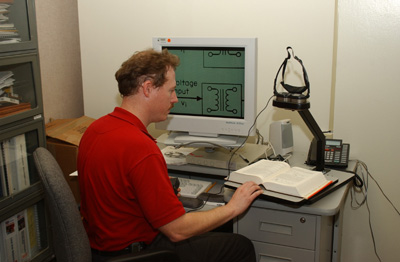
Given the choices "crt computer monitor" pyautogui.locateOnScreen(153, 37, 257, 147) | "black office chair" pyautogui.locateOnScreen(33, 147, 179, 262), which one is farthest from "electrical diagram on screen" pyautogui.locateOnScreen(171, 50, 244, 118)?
"black office chair" pyautogui.locateOnScreen(33, 147, 179, 262)

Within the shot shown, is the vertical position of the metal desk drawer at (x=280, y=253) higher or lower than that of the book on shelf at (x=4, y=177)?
lower

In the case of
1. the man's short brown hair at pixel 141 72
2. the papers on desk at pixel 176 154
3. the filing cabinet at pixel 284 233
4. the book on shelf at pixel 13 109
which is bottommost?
the filing cabinet at pixel 284 233

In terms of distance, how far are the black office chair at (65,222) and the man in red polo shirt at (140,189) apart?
117mm

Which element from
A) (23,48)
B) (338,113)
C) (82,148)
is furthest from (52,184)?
(338,113)

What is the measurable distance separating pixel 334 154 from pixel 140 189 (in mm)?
995

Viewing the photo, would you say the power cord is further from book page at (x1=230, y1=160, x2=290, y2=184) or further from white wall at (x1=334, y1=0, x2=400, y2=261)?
book page at (x1=230, y1=160, x2=290, y2=184)

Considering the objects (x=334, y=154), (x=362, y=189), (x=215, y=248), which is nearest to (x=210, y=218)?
(x=215, y=248)

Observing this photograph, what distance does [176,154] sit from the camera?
2100 millimetres

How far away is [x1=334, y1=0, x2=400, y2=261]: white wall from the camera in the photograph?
190cm

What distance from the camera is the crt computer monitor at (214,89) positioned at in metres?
1.83

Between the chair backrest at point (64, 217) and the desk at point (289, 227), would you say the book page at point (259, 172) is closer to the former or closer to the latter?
the desk at point (289, 227)

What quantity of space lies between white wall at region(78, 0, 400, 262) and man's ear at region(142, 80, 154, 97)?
862 millimetres

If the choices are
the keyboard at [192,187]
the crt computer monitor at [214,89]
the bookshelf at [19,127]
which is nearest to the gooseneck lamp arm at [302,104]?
the crt computer monitor at [214,89]

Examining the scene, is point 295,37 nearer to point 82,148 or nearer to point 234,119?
point 234,119
